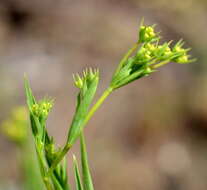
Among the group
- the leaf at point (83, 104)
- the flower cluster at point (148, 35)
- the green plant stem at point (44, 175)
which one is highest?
the flower cluster at point (148, 35)

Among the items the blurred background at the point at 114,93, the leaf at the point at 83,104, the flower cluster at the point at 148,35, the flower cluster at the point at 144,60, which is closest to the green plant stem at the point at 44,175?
the leaf at the point at 83,104

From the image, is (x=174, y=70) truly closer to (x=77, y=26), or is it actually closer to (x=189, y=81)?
(x=189, y=81)

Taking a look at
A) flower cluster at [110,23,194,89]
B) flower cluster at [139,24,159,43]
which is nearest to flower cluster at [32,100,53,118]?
flower cluster at [110,23,194,89]

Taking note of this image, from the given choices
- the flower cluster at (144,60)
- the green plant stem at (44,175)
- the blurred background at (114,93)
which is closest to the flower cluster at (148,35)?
the flower cluster at (144,60)

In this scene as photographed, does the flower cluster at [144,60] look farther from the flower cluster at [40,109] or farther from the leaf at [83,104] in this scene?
the flower cluster at [40,109]

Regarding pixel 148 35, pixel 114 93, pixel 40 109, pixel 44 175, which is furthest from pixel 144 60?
pixel 114 93

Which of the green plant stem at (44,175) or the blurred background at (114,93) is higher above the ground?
the blurred background at (114,93)

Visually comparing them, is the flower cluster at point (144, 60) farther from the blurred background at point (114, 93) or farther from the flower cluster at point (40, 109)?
the blurred background at point (114, 93)

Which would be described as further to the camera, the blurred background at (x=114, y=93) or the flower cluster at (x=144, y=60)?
the blurred background at (x=114, y=93)

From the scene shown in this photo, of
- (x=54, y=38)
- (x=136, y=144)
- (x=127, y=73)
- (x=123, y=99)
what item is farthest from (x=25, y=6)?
(x=127, y=73)
